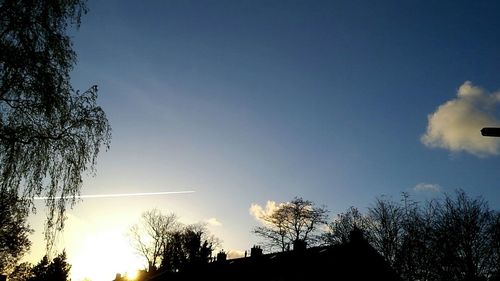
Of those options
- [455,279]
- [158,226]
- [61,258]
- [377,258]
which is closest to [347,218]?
[455,279]

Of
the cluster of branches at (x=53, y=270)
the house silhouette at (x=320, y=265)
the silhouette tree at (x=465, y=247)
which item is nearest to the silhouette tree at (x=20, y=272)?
the cluster of branches at (x=53, y=270)

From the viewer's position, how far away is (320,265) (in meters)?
20.2

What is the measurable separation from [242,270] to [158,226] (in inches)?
1357

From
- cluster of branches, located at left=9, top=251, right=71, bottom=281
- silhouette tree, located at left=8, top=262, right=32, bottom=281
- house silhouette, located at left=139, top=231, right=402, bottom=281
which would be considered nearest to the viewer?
house silhouette, located at left=139, top=231, right=402, bottom=281

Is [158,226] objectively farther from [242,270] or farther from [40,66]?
[40,66]

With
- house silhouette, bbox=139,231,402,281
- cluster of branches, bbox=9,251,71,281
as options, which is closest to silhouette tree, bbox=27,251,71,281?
cluster of branches, bbox=9,251,71,281

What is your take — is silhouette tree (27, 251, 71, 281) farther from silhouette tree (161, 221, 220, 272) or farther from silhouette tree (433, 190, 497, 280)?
silhouette tree (433, 190, 497, 280)

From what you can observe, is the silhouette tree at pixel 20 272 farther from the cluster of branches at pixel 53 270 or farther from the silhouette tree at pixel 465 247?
Answer: the silhouette tree at pixel 465 247

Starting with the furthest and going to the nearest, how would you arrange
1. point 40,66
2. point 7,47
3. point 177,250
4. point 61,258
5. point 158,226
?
point 61,258 → point 158,226 → point 177,250 → point 40,66 → point 7,47

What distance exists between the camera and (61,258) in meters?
58.4

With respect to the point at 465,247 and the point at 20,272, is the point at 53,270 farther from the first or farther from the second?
the point at 465,247

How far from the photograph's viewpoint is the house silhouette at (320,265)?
20109mm

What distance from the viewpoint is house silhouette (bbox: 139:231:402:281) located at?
66.0ft

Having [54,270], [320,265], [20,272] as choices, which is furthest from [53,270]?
[320,265]
